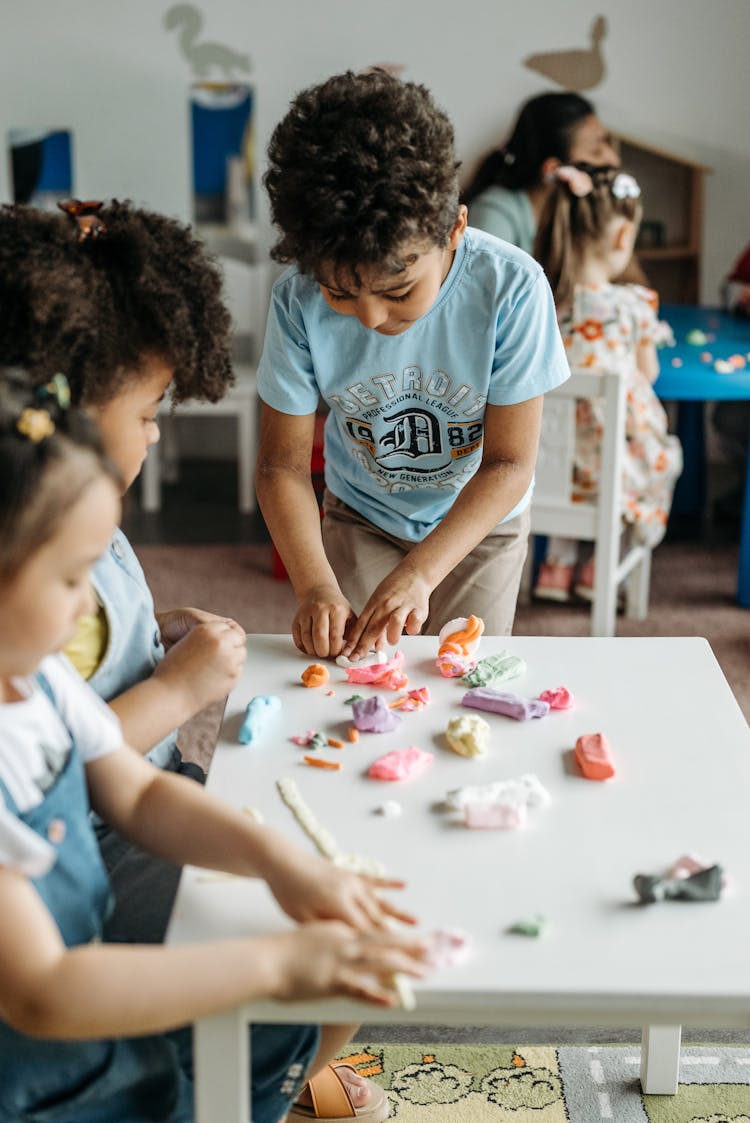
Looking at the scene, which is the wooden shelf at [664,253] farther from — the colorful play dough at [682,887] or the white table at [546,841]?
the colorful play dough at [682,887]

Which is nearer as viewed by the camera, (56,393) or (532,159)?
(56,393)

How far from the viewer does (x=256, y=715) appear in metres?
1.24

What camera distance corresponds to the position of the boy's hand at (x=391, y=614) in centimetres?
141

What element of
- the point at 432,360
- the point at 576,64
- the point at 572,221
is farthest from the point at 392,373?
the point at 576,64

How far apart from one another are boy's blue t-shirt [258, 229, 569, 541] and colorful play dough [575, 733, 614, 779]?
0.56 meters

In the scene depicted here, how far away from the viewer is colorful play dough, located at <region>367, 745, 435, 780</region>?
114 cm

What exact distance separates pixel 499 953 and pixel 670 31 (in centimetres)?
417

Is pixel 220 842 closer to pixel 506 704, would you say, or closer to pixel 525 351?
pixel 506 704

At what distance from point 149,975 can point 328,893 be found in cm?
14

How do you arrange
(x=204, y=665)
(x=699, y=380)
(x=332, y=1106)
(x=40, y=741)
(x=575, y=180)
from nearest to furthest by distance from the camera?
(x=40, y=741) → (x=204, y=665) → (x=332, y=1106) → (x=699, y=380) → (x=575, y=180)

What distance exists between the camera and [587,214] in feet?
10.5

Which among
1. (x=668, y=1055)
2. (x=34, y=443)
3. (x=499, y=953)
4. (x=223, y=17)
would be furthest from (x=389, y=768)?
(x=223, y=17)

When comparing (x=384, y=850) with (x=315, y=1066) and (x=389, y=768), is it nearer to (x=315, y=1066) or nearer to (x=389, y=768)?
(x=389, y=768)

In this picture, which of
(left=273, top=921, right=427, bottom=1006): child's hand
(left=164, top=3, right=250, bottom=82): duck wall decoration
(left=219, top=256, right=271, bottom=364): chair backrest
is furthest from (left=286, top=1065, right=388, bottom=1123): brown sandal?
(left=164, top=3, right=250, bottom=82): duck wall decoration
